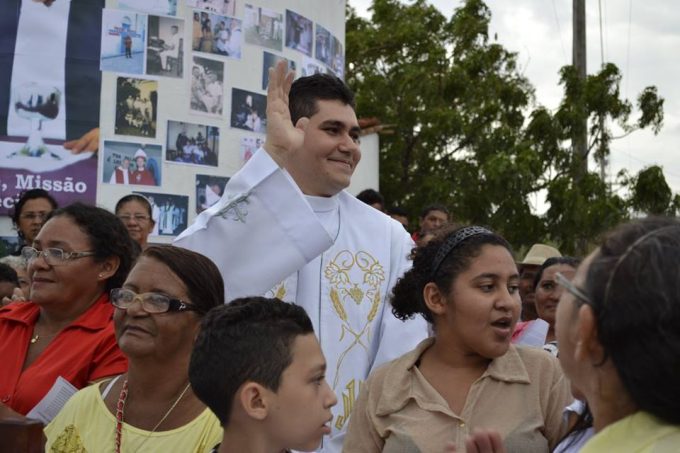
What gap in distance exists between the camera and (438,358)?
3.23 m

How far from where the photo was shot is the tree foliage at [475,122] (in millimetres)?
12734

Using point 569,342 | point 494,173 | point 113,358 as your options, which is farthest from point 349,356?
point 494,173

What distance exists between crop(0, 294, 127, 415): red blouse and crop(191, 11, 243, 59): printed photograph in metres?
3.99

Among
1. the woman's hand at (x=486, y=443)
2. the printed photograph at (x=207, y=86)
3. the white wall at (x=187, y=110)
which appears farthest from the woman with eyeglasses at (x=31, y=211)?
the woman's hand at (x=486, y=443)

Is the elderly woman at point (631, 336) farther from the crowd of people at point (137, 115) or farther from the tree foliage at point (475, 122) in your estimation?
the tree foliage at point (475, 122)

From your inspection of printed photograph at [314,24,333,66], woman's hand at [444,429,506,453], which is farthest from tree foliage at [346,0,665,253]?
woman's hand at [444,429,506,453]

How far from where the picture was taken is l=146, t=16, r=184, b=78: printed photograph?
736 centimetres

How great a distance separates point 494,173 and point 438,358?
9732mm

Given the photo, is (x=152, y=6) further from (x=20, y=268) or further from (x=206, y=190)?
(x=20, y=268)

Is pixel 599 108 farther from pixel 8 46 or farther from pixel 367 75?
pixel 8 46

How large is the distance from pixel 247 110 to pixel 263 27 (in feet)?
2.26

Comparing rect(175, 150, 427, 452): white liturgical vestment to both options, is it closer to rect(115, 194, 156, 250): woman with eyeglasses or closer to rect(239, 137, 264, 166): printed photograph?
rect(115, 194, 156, 250): woman with eyeglasses

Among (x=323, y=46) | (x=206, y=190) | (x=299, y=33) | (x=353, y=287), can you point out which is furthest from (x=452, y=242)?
(x=323, y=46)

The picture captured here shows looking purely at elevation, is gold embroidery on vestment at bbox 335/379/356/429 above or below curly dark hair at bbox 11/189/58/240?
below
